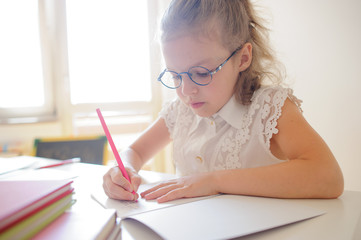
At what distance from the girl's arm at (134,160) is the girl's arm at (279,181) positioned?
0.04m

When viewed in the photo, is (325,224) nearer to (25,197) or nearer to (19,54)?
(25,197)

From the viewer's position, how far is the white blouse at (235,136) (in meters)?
0.78

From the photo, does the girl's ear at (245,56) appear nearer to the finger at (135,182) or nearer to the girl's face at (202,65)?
the girl's face at (202,65)

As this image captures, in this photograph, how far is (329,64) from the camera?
144cm

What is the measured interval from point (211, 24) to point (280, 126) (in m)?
0.32

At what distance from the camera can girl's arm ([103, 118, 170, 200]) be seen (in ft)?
1.94

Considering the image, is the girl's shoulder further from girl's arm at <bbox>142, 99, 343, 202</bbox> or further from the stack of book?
the stack of book

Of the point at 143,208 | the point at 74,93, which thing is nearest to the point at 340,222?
the point at 143,208

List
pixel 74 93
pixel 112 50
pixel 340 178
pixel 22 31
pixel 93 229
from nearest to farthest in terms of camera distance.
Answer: pixel 93 229, pixel 340 178, pixel 22 31, pixel 74 93, pixel 112 50

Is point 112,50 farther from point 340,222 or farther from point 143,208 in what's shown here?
point 340,222

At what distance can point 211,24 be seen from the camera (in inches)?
29.5

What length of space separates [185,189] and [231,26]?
1.51 ft

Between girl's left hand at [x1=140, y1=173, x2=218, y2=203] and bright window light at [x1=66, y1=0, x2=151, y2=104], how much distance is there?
6.25ft

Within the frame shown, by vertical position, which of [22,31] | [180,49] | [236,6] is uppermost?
[22,31]
